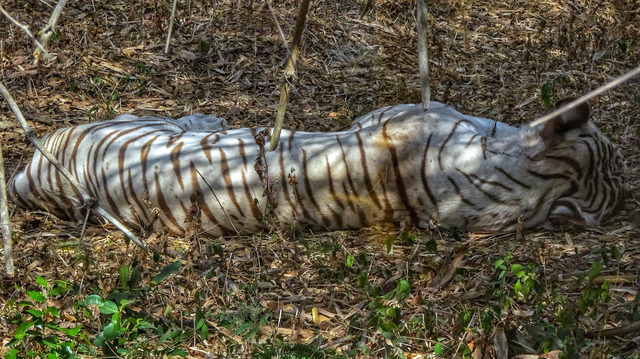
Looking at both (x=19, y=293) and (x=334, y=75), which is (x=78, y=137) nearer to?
A: (x=19, y=293)

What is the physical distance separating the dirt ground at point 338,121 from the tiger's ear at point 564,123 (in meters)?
0.56

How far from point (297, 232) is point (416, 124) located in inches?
36.6

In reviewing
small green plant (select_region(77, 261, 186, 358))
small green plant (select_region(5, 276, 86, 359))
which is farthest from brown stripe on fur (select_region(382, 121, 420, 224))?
small green plant (select_region(5, 276, 86, 359))

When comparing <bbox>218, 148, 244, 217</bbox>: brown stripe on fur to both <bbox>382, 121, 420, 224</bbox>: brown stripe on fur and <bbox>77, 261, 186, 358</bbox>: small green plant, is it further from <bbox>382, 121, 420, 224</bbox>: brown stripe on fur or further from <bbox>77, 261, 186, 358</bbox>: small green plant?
<bbox>77, 261, 186, 358</bbox>: small green plant

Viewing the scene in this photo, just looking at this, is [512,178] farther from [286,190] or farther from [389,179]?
[286,190]

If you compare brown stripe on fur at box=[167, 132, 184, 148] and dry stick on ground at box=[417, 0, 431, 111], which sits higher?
dry stick on ground at box=[417, 0, 431, 111]

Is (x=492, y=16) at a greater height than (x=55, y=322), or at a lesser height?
greater

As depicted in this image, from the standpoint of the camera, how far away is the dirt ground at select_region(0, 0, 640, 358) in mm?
3694

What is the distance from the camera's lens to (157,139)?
5.22 metres

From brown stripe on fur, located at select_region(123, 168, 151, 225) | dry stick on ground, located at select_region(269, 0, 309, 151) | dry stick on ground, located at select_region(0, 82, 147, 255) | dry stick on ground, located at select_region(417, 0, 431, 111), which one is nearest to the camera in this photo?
dry stick on ground, located at select_region(417, 0, 431, 111)

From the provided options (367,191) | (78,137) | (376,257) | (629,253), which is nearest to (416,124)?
(367,191)

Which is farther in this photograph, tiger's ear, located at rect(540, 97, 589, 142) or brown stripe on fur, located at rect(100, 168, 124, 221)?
brown stripe on fur, located at rect(100, 168, 124, 221)

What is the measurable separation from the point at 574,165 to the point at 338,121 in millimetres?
2017

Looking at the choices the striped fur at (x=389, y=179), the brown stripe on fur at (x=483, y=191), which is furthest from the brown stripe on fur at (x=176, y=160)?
the brown stripe on fur at (x=483, y=191)
